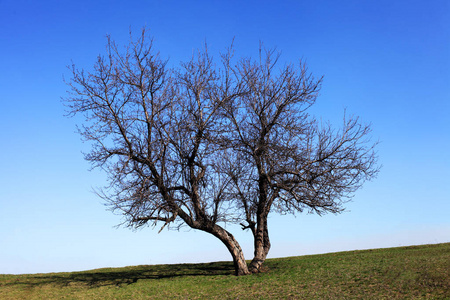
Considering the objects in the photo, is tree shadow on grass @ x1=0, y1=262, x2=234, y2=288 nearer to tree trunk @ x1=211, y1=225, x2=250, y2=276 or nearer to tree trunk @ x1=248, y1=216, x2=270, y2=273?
tree trunk @ x1=211, y1=225, x2=250, y2=276

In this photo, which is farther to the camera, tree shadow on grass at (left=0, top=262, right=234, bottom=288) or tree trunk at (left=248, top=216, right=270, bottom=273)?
tree shadow on grass at (left=0, top=262, right=234, bottom=288)

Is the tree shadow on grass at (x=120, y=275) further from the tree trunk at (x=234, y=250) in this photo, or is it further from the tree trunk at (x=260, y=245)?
the tree trunk at (x=260, y=245)

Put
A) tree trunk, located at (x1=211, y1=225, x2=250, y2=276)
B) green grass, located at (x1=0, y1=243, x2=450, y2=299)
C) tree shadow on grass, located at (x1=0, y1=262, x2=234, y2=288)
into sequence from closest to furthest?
green grass, located at (x1=0, y1=243, x2=450, y2=299), tree trunk, located at (x1=211, y1=225, x2=250, y2=276), tree shadow on grass, located at (x1=0, y1=262, x2=234, y2=288)

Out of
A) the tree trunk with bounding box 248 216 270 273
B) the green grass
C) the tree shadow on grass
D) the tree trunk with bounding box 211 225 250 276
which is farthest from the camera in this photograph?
the tree shadow on grass

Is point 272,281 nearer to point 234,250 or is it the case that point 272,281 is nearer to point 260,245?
point 234,250

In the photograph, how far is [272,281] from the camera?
62.4 ft

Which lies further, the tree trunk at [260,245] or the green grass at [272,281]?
the tree trunk at [260,245]

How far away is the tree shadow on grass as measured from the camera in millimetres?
22203

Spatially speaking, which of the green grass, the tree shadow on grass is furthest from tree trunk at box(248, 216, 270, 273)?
the tree shadow on grass

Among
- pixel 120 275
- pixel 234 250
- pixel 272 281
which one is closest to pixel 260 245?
pixel 234 250

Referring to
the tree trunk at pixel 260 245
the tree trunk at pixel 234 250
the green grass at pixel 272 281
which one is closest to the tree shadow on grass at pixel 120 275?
the green grass at pixel 272 281

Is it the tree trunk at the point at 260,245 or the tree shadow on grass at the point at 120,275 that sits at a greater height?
the tree trunk at the point at 260,245

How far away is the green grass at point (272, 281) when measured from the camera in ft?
53.9

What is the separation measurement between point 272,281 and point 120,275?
999 centimetres
